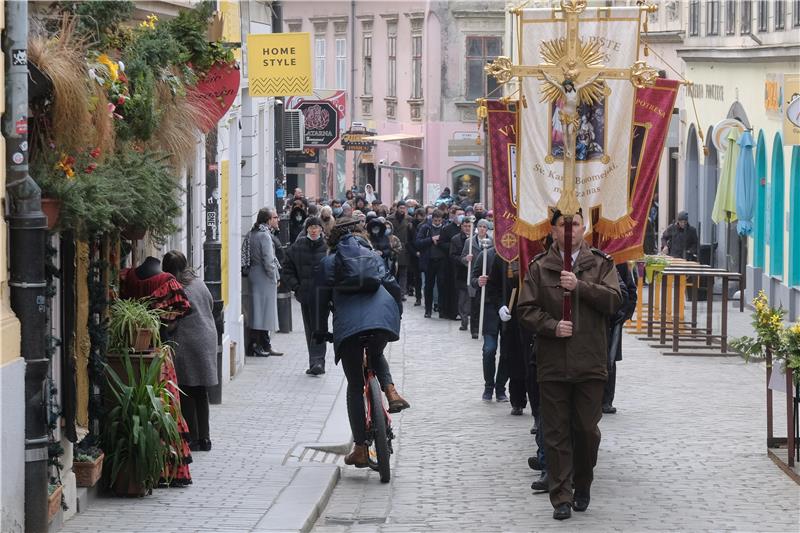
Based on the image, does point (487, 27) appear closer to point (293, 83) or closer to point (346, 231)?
point (293, 83)

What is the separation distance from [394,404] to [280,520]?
1793mm

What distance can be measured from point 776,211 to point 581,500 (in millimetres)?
19097

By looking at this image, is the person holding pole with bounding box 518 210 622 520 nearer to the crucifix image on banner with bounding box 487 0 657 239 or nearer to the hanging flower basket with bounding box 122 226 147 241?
the crucifix image on banner with bounding box 487 0 657 239

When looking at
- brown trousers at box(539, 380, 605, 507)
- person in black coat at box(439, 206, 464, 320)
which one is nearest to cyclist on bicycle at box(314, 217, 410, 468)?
brown trousers at box(539, 380, 605, 507)

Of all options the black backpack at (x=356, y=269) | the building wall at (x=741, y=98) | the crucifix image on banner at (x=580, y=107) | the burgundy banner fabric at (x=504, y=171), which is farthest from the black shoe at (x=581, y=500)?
the building wall at (x=741, y=98)

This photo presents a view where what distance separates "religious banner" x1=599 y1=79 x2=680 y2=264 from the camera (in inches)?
489

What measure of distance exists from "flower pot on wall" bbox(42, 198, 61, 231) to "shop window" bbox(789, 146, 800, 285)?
63.4 ft

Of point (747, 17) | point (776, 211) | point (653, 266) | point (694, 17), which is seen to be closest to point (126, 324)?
point (653, 266)

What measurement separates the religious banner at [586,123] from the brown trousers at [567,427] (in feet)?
7.33

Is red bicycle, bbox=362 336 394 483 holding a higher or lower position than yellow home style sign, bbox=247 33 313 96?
lower

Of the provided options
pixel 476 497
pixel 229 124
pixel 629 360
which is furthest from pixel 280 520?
pixel 629 360

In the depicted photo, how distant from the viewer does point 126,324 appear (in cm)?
1080

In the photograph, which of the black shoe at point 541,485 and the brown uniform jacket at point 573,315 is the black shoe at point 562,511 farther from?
the black shoe at point 541,485

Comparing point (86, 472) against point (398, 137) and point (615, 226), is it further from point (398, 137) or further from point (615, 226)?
point (398, 137)
